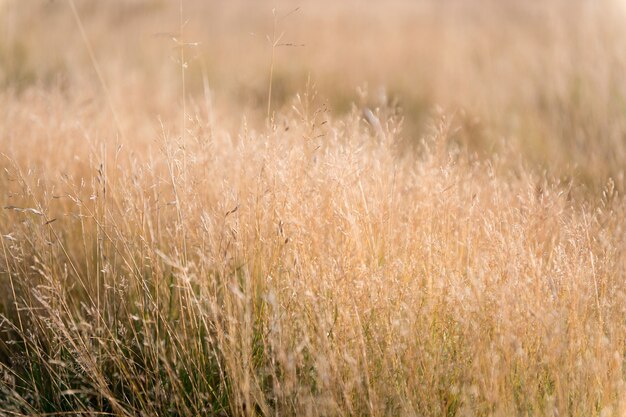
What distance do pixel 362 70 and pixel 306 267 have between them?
5646mm

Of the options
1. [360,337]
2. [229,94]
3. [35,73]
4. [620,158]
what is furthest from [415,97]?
[360,337]

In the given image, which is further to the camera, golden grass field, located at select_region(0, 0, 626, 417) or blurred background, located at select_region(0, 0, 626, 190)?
blurred background, located at select_region(0, 0, 626, 190)

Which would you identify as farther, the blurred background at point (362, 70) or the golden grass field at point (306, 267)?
the blurred background at point (362, 70)

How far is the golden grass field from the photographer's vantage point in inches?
76.8

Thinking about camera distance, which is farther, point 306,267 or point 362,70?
point 362,70

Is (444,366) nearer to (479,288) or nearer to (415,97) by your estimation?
(479,288)

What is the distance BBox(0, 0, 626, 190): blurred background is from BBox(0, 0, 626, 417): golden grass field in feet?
0.23

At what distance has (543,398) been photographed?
2.01m

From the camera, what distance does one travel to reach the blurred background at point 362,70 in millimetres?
4672

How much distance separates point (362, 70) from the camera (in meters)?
7.51

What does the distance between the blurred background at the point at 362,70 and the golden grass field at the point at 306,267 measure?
7 cm

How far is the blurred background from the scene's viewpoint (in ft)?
15.3

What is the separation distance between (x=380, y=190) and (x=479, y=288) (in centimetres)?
83

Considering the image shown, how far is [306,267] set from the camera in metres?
2.14
